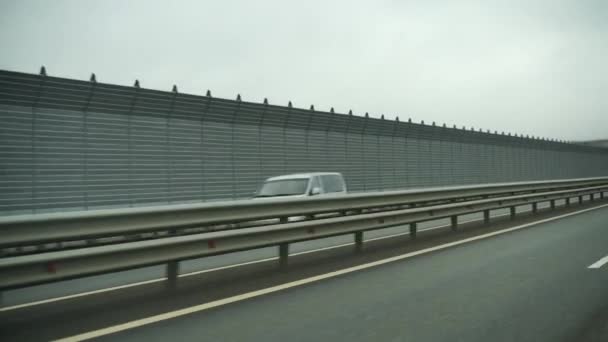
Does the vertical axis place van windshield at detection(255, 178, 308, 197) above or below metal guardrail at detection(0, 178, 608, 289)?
above

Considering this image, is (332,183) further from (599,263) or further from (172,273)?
(172,273)

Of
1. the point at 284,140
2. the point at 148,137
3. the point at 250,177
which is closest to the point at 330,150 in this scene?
the point at 284,140

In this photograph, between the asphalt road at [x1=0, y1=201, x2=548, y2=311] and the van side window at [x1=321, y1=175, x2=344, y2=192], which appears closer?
the asphalt road at [x1=0, y1=201, x2=548, y2=311]

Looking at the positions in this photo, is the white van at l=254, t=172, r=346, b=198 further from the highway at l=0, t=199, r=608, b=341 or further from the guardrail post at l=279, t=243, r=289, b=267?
the highway at l=0, t=199, r=608, b=341

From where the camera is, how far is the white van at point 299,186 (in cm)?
1306

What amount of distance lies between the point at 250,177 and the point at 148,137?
408 centimetres

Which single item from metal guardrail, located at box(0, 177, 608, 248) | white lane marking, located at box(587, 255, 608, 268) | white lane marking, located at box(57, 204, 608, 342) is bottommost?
white lane marking, located at box(57, 204, 608, 342)

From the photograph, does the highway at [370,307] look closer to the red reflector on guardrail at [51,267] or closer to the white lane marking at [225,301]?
the white lane marking at [225,301]

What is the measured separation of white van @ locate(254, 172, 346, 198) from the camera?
514 inches

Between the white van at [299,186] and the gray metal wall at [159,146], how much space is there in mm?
3130

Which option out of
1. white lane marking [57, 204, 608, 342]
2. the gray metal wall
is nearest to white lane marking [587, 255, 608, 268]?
white lane marking [57, 204, 608, 342]

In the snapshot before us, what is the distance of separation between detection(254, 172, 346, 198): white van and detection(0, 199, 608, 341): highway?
5059 millimetres

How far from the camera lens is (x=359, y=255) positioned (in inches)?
343

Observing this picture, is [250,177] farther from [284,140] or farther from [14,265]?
[14,265]
